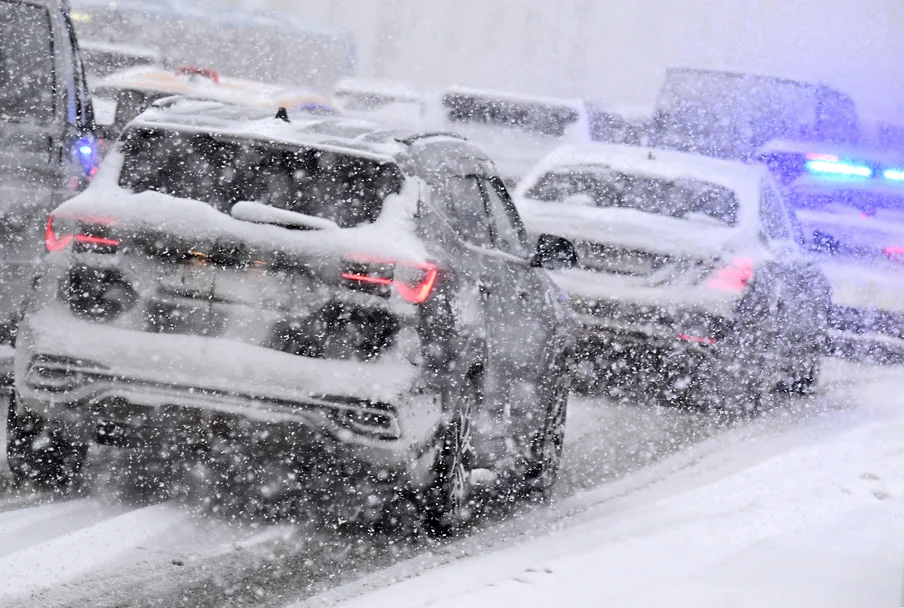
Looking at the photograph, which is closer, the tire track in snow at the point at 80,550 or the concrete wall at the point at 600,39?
the tire track in snow at the point at 80,550

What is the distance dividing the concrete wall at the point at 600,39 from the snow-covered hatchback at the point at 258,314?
49322 mm

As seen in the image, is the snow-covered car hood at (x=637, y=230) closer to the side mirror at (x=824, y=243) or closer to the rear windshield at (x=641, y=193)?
the rear windshield at (x=641, y=193)

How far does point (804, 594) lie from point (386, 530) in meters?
2.17

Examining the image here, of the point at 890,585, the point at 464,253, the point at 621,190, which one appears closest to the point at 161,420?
the point at 464,253

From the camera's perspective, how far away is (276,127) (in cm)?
657

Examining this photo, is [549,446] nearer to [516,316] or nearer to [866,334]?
[516,316]

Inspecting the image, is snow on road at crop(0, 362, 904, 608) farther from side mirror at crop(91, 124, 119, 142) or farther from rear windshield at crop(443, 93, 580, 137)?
rear windshield at crop(443, 93, 580, 137)

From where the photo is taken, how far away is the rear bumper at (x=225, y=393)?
5965 mm

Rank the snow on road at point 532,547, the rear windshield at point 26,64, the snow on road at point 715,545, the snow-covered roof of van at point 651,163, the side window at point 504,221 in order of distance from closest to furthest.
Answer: the snow on road at point 715,545, the snow on road at point 532,547, the side window at point 504,221, the rear windshield at point 26,64, the snow-covered roof of van at point 651,163

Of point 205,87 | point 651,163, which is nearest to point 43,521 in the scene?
point 651,163

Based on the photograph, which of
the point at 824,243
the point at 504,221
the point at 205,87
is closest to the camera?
the point at 504,221

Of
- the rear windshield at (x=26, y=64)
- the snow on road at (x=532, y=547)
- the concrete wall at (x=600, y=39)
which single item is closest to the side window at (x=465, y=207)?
the snow on road at (x=532, y=547)

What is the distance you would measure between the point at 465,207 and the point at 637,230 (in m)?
3.23

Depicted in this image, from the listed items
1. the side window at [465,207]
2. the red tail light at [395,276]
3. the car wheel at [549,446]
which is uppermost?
the side window at [465,207]
